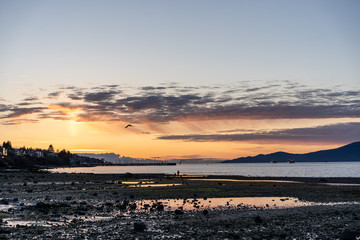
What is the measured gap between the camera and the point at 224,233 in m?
23.5

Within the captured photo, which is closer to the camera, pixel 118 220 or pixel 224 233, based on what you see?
pixel 224 233

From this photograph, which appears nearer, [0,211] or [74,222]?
[74,222]

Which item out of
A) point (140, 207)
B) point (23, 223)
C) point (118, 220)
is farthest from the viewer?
point (140, 207)

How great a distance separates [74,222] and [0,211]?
909 cm

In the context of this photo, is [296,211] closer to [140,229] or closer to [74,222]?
[140,229]

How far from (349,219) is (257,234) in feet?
32.7

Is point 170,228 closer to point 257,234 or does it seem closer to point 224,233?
point 224,233

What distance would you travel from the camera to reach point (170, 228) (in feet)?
82.2

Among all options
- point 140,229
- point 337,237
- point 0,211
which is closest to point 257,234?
point 337,237

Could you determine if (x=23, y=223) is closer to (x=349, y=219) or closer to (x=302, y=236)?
(x=302, y=236)

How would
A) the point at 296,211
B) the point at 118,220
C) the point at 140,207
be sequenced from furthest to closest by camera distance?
the point at 140,207 → the point at 296,211 → the point at 118,220

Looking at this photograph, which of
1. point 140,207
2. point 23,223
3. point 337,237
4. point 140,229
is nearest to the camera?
point 337,237

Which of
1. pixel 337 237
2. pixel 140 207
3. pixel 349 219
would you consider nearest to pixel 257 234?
pixel 337 237

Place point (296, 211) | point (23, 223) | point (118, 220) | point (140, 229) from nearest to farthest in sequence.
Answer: point (140, 229)
point (23, 223)
point (118, 220)
point (296, 211)
